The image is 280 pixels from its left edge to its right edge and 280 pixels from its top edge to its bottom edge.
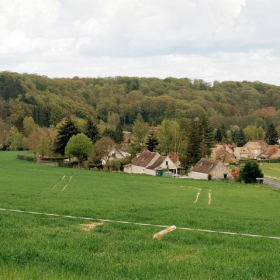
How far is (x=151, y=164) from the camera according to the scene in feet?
247

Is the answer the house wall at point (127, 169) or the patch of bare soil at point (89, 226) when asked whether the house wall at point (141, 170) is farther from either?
the patch of bare soil at point (89, 226)

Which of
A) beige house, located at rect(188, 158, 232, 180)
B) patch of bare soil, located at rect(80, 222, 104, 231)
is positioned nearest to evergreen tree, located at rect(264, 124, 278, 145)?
beige house, located at rect(188, 158, 232, 180)

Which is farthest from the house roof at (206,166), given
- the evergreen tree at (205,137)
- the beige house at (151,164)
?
the evergreen tree at (205,137)

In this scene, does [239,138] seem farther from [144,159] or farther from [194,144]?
[144,159]

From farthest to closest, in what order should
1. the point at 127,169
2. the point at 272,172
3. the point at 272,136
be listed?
the point at 272,136, the point at 272,172, the point at 127,169

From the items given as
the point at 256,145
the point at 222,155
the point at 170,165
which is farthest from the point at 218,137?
the point at 170,165

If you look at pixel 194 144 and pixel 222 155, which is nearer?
pixel 194 144

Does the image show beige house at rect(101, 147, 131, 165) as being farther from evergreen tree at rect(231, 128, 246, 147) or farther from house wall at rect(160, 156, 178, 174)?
evergreen tree at rect(231, 128, 246, 147)

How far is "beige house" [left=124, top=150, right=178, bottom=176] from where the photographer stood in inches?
2886

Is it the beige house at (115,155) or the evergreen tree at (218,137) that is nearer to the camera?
the beige house at (115,155)

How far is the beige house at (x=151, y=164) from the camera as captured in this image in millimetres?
73312

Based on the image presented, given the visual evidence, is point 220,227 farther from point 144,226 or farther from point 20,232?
point 20,232

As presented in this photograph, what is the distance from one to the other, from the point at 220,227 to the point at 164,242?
15.3 feet

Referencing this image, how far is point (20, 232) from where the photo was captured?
35.2 feet
